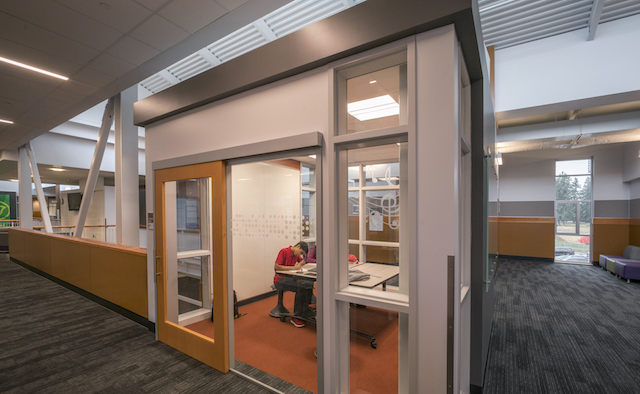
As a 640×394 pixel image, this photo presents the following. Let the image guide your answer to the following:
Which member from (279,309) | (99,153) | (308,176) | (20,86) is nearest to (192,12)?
(308,176)

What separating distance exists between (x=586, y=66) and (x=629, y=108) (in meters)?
4.33

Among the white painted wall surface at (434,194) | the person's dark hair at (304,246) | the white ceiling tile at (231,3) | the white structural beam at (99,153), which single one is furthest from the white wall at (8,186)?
the white painted wall surface at (434,194)

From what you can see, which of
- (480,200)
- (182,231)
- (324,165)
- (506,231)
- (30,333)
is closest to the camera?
(324,165)

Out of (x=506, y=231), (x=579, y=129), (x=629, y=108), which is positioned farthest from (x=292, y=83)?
(x=506, y=231)

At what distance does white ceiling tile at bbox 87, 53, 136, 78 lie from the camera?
344 cm

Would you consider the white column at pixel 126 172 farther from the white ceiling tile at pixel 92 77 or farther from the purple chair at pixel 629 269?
the purple chair at pixel 629 269

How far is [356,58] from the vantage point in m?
2.06

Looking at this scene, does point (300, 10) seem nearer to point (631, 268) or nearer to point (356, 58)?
point (356, 58)

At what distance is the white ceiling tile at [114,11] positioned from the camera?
2.50 metres

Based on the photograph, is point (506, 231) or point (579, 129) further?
point (506, 231)

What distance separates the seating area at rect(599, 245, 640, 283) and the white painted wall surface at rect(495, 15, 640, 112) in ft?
15.5

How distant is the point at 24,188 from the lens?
9.33m

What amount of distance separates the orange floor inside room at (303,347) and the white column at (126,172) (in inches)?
125

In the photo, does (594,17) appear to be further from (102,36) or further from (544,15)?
(102,36)
